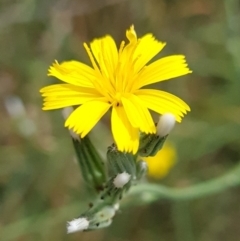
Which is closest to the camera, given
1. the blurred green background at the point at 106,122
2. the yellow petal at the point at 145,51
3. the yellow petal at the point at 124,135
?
the yellow petal at the point at 124,135

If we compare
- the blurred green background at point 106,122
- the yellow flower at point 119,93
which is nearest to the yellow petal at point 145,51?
the yellow flower at point 119,93

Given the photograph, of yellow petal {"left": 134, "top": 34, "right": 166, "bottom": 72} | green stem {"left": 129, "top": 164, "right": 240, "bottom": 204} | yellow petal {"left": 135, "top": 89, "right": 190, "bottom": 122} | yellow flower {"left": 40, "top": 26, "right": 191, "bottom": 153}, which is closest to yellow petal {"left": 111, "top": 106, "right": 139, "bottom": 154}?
yellow flower {"left": 40, "top": 26, "right": 191, "bottom": 153}

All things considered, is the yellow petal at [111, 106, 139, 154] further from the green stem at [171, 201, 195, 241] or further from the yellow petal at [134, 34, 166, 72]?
the green stem at [171, 201, 195, 241]

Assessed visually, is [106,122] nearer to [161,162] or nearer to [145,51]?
[161,162]

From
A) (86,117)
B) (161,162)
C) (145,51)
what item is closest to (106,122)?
(161,162)

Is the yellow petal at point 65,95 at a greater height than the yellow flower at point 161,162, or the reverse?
the yellow flower at point 161,162

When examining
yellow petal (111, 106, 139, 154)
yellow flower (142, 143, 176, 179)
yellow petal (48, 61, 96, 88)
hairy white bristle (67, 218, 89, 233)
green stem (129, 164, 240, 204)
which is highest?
yellow flower (142, 143, 176, 179)

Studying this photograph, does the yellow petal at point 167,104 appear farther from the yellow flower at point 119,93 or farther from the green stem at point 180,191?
the green stem at point 180,191
